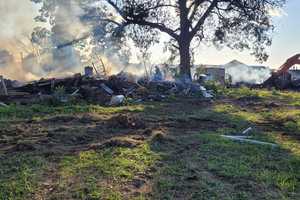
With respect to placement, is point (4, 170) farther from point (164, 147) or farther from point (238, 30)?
point (238, 30)

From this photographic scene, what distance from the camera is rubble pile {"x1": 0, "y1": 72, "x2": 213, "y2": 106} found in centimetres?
1229

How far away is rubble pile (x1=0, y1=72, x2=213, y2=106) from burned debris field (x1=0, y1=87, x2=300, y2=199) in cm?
233

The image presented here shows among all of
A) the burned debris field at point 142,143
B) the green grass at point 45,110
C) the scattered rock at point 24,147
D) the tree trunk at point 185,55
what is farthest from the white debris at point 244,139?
the tree trunk at point 185,55

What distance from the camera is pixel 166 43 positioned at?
24.4 meters

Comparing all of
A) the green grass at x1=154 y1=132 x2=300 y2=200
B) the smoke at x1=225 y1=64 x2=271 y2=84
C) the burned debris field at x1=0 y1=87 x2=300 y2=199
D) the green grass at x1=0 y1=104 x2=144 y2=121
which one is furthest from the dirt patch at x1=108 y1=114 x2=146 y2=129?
the smoke at x1=225 y1=64 x2=271 y2=84

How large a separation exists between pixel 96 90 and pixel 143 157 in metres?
7.60

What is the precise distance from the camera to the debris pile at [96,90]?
12.3m

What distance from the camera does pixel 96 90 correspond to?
13047 millimetres

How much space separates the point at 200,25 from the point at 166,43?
270cm

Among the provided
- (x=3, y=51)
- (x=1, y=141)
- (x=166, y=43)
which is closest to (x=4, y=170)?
(x=1, y=141)

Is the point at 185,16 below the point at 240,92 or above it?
above

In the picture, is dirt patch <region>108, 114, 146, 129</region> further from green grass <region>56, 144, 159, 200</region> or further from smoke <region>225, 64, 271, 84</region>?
smoke <region>225, 64, 271, 84</region>

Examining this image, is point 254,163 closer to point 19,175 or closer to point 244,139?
point 244,139

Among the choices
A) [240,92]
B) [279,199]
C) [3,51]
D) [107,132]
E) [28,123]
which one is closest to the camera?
[279,199]
